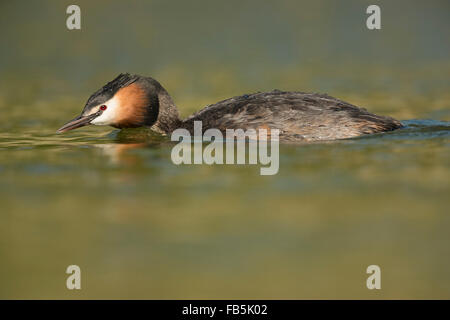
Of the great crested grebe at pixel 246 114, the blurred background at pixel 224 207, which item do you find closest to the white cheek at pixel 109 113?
the great crested grebe at pixel 246 114

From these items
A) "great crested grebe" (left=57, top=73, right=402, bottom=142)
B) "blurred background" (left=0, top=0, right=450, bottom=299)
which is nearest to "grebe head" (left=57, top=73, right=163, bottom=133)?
"great crested grebe" (left=57, top=73, right=402, bottom=142)

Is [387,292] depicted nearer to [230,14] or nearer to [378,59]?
[378,59]

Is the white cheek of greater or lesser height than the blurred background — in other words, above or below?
above

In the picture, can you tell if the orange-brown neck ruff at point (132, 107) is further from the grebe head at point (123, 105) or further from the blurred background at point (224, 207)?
the blurred background at point (224, 207)

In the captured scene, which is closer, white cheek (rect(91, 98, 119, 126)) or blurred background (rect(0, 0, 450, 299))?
blurred background (rect(0, 0, 450, 299))

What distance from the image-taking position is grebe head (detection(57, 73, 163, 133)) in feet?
36.6

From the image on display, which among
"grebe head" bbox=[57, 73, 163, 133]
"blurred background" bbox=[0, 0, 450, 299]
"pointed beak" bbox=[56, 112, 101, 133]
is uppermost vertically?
"grebe head" bbox=[57, 73, 163, 133]

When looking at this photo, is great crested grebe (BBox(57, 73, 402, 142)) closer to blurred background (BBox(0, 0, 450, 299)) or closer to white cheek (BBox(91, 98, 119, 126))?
white cheek (BBox(91, 98, 119, 126))

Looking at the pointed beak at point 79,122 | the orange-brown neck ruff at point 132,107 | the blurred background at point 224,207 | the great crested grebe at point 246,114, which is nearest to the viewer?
the blurred background at point 224,207

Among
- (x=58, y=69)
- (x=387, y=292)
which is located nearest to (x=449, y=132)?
(x=387, y=292)

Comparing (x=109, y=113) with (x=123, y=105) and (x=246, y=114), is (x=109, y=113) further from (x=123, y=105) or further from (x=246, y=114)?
(x=246, y=114)

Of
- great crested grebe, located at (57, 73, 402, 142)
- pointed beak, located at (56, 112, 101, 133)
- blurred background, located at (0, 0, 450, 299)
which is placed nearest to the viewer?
blurred background, located at (0, 0, 450, 299)

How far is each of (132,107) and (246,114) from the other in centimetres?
195

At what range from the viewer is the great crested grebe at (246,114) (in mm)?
10453
